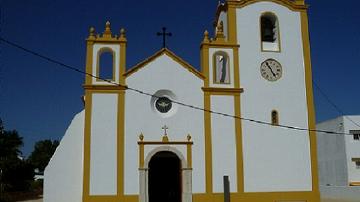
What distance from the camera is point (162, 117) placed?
64.1ft

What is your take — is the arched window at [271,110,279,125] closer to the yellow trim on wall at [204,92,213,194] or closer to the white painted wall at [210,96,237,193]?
the white painted wall at [210,96,237,193]

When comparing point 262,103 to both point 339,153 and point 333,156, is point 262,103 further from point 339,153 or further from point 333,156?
point 333,156

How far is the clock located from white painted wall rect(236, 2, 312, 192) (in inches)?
7.6

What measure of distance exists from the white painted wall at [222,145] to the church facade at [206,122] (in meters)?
0.04

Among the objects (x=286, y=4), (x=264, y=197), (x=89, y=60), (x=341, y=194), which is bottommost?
(x=341, y=194)

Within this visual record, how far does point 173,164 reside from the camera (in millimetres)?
23109

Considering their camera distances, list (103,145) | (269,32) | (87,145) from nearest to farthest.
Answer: (87,145), (103,145), (269,32)

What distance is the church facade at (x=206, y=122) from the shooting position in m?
18.9

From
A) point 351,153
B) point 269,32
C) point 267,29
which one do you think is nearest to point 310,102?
point 269,32

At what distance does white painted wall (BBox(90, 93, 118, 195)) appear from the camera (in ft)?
60.9

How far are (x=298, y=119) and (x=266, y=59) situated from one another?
311 centimetres

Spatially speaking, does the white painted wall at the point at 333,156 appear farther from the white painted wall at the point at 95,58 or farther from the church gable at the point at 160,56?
the white painted wall at the point at 95,58

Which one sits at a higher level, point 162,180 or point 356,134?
point 356,134

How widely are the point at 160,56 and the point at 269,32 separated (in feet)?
18.9
